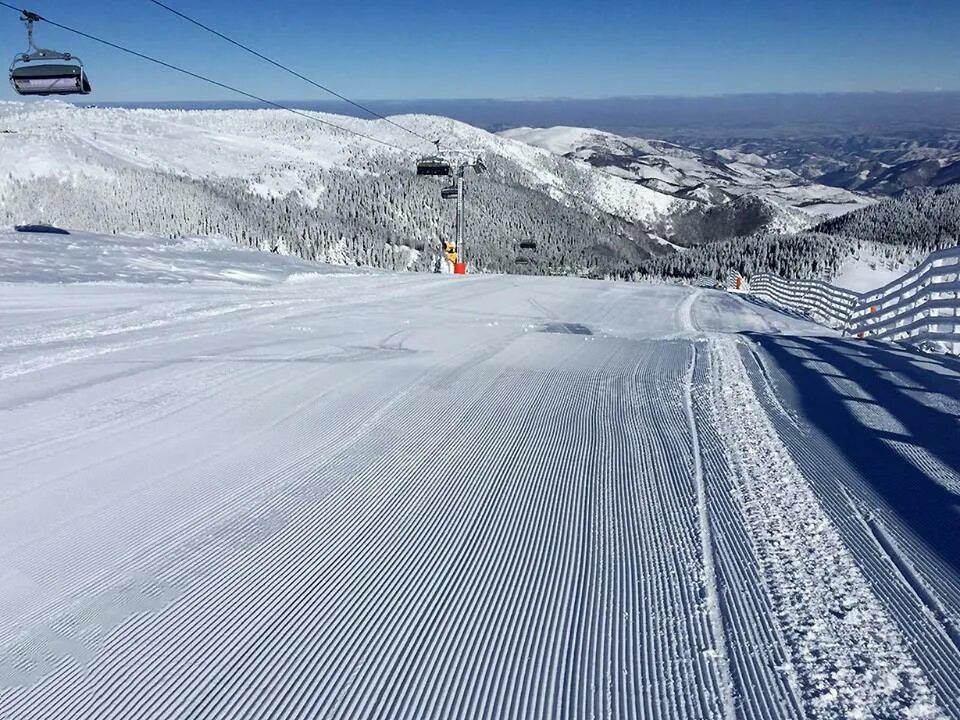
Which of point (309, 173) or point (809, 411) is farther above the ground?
point (309, 173)

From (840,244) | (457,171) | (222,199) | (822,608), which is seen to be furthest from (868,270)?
(822,608)

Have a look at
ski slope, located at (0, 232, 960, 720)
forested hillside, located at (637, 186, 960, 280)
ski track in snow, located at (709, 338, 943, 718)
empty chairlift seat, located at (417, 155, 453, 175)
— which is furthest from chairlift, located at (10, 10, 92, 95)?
forested hillside, located at (637, 186, 960, 280)

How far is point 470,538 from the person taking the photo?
136 inches

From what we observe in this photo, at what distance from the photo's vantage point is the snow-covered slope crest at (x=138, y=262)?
14391 mm

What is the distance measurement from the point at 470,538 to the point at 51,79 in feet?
47.9

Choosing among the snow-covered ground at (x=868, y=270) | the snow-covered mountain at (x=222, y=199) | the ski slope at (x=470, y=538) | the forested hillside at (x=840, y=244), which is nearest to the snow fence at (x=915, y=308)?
the ski slope at (x=470, y=538)

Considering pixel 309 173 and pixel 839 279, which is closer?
pixel 839 279

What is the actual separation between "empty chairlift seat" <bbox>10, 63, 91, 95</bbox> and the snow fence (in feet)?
49.3

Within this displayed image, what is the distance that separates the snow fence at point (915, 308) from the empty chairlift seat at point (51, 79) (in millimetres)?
15016

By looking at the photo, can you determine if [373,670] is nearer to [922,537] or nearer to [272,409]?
[922,537]

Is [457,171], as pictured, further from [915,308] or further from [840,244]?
[840,244]

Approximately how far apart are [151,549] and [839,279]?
424ft

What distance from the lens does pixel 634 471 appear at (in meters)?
4.36

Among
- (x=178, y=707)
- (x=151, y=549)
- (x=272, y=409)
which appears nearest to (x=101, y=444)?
(x=272, y=409)
